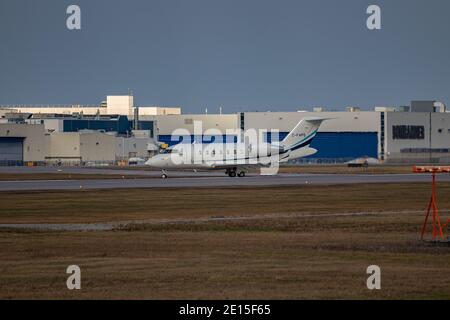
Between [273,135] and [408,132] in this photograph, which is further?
[408,132]

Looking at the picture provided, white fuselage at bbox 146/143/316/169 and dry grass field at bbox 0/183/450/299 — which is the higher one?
white fuselage at bbox 146/143/316/169

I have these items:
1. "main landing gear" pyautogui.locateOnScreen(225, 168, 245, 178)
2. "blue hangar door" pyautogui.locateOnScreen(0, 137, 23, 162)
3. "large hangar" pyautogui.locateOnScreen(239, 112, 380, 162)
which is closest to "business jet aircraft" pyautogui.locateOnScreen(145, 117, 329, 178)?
"main landing gear" pyautogui.locateOnScreen(225, 168, 245, 178)

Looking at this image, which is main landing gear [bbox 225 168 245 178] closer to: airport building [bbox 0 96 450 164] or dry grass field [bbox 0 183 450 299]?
dry grass field [bbox 0 183 450 299]

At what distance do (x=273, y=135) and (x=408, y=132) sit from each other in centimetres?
2405

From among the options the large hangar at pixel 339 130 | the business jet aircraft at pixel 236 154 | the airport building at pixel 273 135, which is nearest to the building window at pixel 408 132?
the airport building at pixel 273 135

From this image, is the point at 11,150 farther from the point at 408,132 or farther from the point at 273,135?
the point at 408,132

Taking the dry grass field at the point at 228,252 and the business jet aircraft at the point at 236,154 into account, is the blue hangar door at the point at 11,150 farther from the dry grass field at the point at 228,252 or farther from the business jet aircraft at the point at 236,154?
the dry grass field at the point at 228,252

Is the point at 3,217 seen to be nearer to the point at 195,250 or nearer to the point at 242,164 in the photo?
the point at 195,250

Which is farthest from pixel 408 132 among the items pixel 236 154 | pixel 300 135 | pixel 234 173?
pixel 234 173

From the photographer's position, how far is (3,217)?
45281mm

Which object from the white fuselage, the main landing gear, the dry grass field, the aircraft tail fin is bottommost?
the dry grass field

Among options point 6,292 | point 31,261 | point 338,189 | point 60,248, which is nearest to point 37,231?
point 60,248

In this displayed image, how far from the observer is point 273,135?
6230 inches

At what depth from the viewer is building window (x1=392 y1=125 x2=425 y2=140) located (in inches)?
6314
